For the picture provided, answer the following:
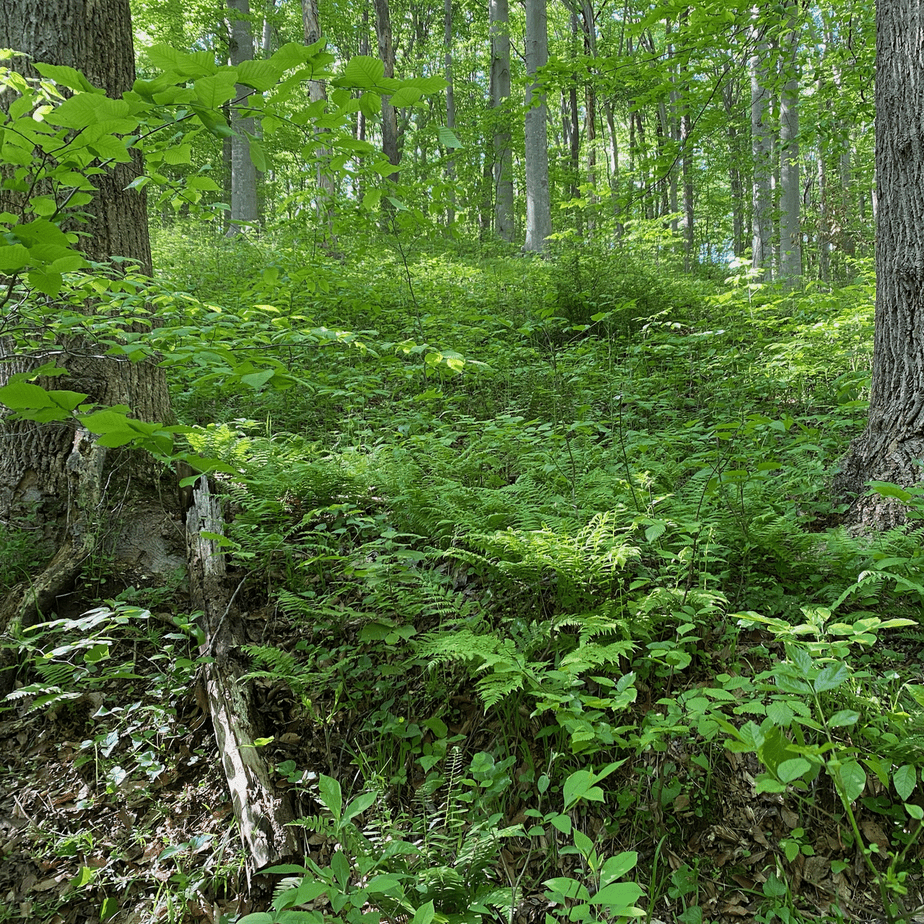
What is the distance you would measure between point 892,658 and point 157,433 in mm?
2807

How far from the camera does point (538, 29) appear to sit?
34.7 feet

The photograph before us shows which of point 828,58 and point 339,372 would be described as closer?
point 339,372

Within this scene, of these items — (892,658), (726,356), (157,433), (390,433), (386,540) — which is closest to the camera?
(157,433)

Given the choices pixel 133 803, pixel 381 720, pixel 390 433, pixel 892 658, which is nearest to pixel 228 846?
pixel 133 803

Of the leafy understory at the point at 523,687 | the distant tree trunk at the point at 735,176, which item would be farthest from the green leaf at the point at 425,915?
the distant tree trunk at the point at 735,176

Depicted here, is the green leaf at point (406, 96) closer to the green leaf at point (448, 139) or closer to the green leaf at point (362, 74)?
the green leaf at point (362, 74)

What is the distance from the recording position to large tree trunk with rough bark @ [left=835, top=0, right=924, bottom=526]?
3127 mm

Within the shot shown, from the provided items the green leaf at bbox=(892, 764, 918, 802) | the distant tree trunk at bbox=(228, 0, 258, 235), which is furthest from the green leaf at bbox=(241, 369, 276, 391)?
the distant tree trunk at bbox=(228, 0, 258, 235)

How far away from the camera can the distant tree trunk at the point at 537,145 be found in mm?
10594

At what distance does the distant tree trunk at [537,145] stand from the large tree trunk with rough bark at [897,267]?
7593 mm

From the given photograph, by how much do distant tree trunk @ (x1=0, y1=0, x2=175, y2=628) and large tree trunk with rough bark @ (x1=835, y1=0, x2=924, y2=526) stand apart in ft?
14.0

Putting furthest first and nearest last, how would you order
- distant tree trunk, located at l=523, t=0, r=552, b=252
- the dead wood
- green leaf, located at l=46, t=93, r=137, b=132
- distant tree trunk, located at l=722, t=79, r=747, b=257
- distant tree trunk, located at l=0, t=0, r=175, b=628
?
1. distant tree trunk, located at l=722, t=79, r=747, b=257
2. distant tree trunk, located at l=523, t=0, r=552, b=252
3. distant tree trunk, located at l=0, t=0, r=175, b=628
4. the dead wood
5. green leaf, located at l=46, t=93, r=137, b=132

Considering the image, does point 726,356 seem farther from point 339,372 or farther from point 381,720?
point 381,720

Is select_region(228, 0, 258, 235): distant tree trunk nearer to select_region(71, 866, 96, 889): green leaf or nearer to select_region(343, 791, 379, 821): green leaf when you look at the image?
select_region(71, 866, 96, 889): green leaf
